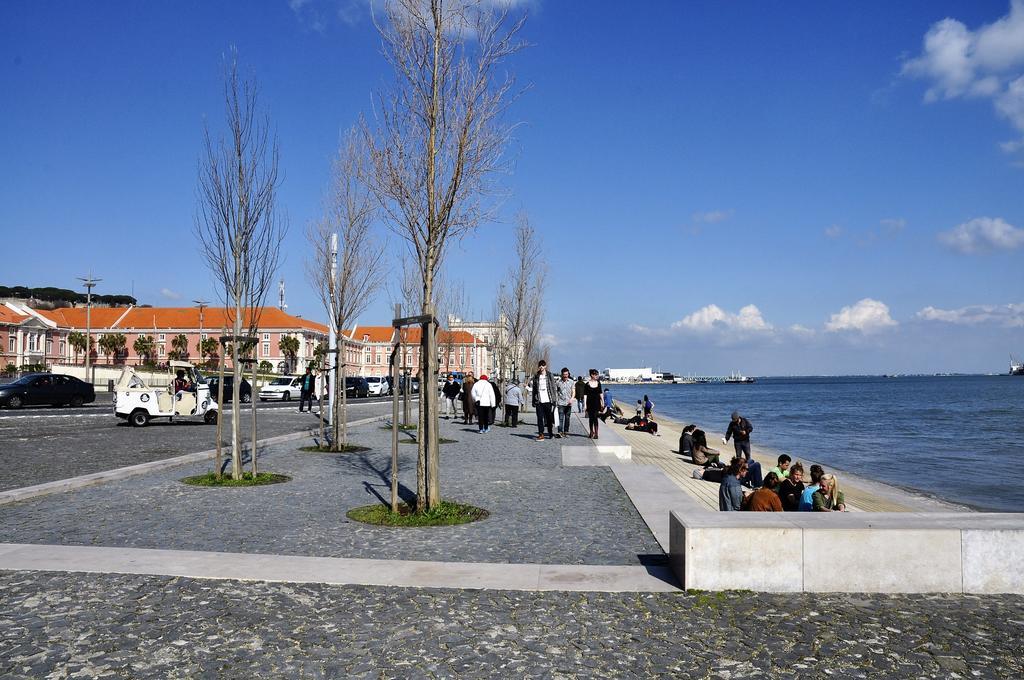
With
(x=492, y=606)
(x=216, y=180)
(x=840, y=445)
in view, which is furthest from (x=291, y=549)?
(x=840, y=445)

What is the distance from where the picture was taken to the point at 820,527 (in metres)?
6.34

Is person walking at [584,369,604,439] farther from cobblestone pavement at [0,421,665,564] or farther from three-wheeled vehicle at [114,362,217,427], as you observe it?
three-wheeled vehicle at [114,362,217,427]

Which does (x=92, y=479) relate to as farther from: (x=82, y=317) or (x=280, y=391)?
(x=82, y=317)

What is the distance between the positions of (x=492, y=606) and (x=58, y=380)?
37427 mm

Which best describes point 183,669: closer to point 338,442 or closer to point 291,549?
point 291,549

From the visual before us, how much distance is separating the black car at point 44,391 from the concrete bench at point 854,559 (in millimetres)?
36567

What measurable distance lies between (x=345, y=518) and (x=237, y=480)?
3.64 m

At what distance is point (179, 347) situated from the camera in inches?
4085

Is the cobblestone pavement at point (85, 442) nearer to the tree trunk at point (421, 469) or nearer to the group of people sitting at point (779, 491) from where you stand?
the tree trunk at point (421, 469)

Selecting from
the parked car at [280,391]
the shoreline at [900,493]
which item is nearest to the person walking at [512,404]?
the shoreline at [900,493]

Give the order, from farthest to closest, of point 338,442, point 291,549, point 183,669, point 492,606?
point 338,442 → point 291,549 → point 492,606 → point 183,669

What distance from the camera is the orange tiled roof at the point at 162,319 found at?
107500 millimetres

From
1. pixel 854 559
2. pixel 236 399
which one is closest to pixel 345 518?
pixel 236 399

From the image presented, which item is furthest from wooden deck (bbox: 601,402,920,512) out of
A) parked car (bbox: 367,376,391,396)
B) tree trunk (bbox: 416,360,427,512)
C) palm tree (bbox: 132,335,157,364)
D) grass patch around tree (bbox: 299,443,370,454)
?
palm tree (bbox: 132,335,157,364)
